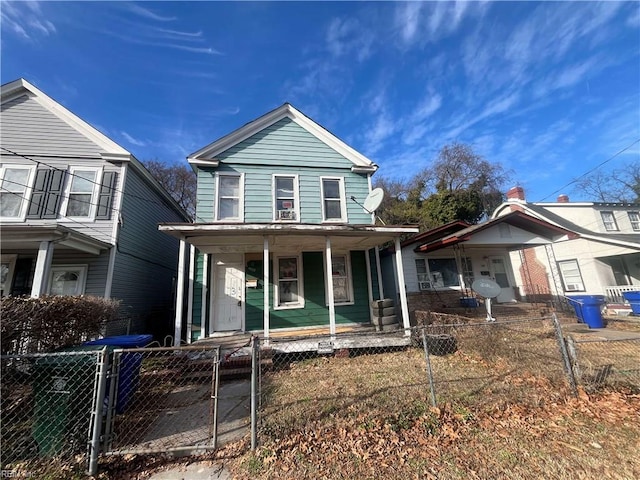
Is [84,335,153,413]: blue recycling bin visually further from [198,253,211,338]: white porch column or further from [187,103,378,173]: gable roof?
[187,103,378,173]: gable roof

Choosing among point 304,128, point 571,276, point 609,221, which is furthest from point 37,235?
point 609,221

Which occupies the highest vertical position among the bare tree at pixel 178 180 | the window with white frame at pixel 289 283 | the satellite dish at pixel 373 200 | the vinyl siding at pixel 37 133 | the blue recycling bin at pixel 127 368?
the bare tree at pixel 178 180

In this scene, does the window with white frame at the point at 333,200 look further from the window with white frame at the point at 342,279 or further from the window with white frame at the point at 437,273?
the window with white frame at the point at 437,273

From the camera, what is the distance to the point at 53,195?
8.16 m

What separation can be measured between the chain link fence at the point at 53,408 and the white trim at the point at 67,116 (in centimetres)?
772

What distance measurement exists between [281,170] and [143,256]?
609cm

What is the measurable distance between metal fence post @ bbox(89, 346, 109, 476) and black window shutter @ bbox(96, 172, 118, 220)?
7.10m

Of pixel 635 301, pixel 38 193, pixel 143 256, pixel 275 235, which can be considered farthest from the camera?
pixel 635 301

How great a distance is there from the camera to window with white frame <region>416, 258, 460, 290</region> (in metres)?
10.8

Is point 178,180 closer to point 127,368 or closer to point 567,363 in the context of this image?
point 127,368

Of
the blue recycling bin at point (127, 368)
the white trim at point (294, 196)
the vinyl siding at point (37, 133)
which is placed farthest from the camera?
the white trim at point (294, 196)

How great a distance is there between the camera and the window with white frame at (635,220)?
639 inches

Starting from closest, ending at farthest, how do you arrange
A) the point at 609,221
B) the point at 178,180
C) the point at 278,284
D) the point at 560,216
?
the point at 278,284 → the point at 609,221 → the point at 560,216 → the point at 178,180

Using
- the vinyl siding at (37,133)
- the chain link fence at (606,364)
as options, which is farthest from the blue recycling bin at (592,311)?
the vinyl siding at (37,133)
